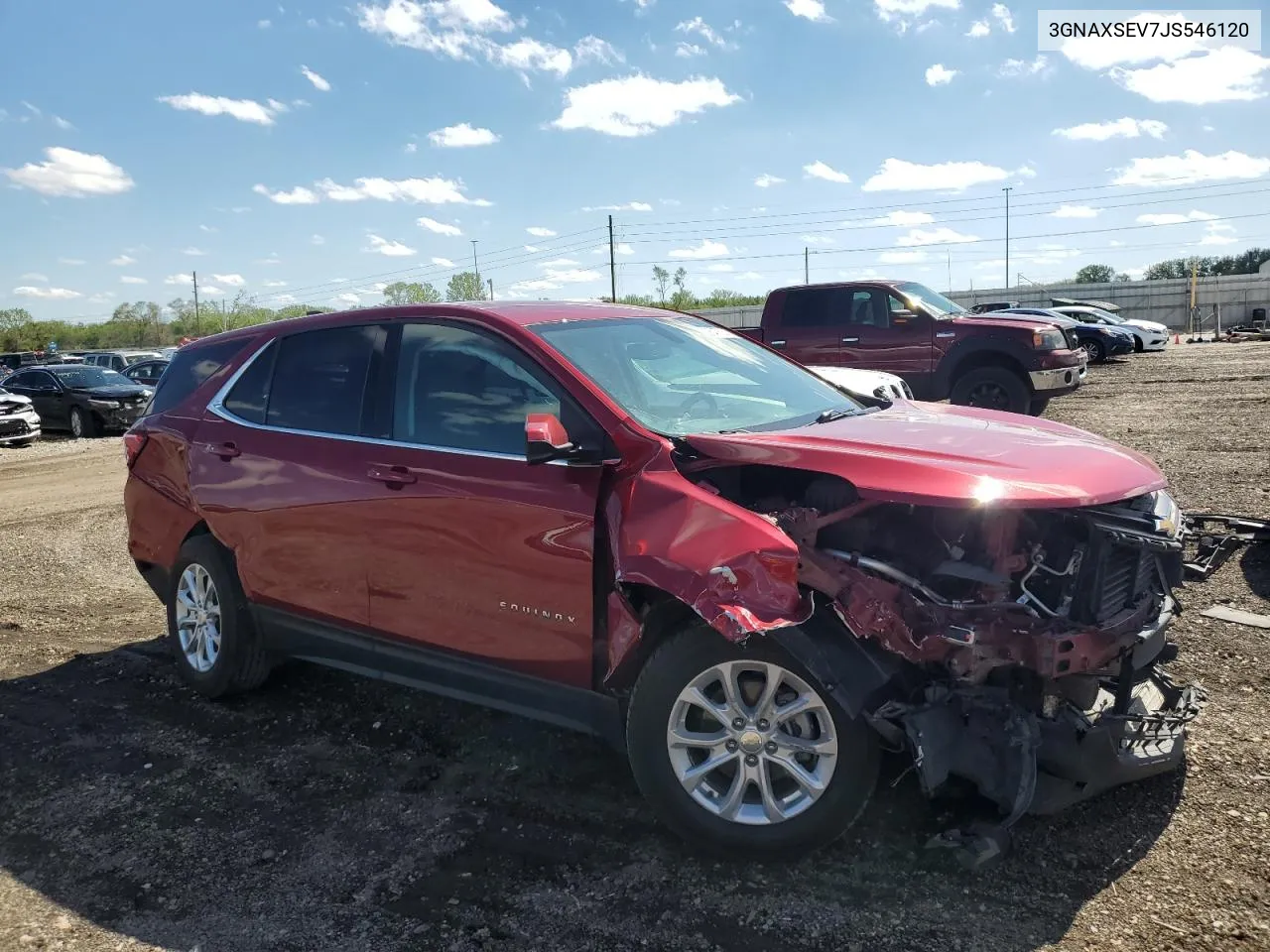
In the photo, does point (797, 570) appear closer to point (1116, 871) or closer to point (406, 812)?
point (1116, 871)

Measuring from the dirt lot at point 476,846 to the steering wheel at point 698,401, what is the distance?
1.44 meters

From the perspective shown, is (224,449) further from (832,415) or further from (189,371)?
(832,415)

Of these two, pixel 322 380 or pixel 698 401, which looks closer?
pixel 698 401

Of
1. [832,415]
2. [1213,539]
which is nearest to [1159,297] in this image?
[1213,539]

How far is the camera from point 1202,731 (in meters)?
3.75

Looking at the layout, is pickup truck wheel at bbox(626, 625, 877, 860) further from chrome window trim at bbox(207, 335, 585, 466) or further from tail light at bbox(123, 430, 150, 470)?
tail light at bbox(123, 430, 150, 470)

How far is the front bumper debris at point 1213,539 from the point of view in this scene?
3738mm

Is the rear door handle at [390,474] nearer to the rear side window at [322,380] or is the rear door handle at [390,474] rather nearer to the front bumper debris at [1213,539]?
the rear side window at [322,380]

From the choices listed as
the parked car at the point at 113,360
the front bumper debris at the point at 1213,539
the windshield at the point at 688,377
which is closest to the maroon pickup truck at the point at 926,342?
the front bumper debris at the point at 1213,539

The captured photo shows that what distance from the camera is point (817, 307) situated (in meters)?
13.1

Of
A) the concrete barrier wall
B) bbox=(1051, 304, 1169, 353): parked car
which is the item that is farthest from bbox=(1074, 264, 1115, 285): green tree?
bbox=(1051, 304, 1169, 353): parked car

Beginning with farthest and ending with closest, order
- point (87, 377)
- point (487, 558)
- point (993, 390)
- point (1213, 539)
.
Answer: point (87, 377), point (993, 390), point (1213, 539), point (487, 558)

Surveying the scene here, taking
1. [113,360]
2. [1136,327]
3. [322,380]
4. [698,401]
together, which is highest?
[113,360]

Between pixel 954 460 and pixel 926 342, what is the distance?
9855 mm
